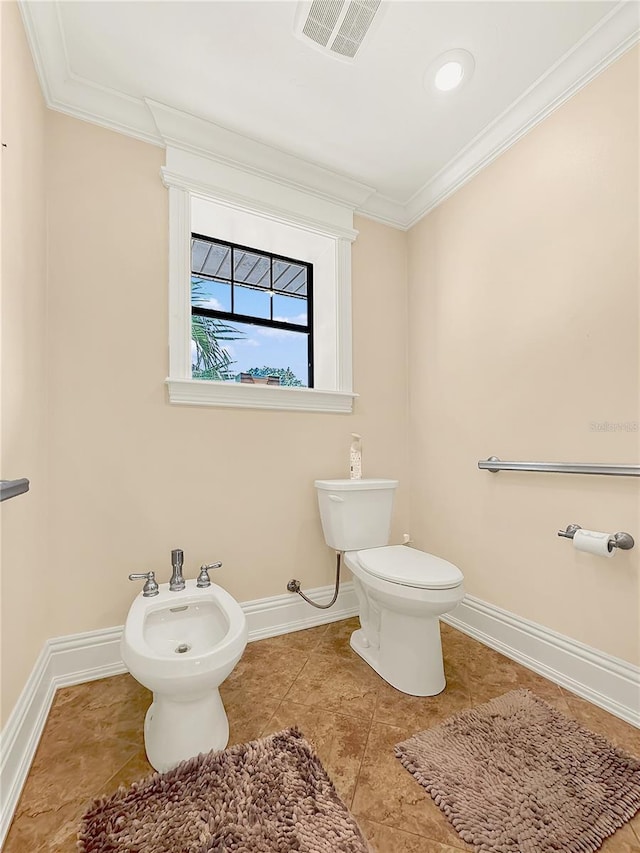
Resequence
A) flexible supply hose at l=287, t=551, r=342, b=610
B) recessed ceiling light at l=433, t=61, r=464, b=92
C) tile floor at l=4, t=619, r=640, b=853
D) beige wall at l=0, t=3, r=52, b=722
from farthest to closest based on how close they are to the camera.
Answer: flexible supply hose at l=287, t=551, r=342, b=610, recessed ceiling light at l=433, t=61, r=464, b=92, beige wall at l=0, t=3, r=52, b=722, tile floor at l=4, t=619, r=640, b=853

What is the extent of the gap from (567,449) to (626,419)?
0.23m

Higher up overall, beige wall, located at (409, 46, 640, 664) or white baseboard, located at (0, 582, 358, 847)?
beige wall, located at (409, 46, 640, 664)

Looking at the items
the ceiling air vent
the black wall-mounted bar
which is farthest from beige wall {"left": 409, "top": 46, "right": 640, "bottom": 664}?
the black wall-mounted bar

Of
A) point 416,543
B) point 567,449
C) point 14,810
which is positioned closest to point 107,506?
point 14,810

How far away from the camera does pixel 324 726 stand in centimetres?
130

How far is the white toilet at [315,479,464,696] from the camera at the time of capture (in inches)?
56.5

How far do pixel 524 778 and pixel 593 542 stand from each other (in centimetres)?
73

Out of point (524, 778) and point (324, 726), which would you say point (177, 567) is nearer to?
point (324, 726)

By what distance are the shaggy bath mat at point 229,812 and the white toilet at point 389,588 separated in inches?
19.9

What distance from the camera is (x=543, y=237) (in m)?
1.64

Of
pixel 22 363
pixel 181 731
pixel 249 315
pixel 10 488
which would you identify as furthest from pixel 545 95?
pixel 181 731

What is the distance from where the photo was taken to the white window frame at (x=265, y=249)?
5.82ft

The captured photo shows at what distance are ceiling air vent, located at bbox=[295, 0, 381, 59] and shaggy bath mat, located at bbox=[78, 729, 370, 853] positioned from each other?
7.79ft

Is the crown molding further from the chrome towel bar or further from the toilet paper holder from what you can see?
the toilet paper holder
